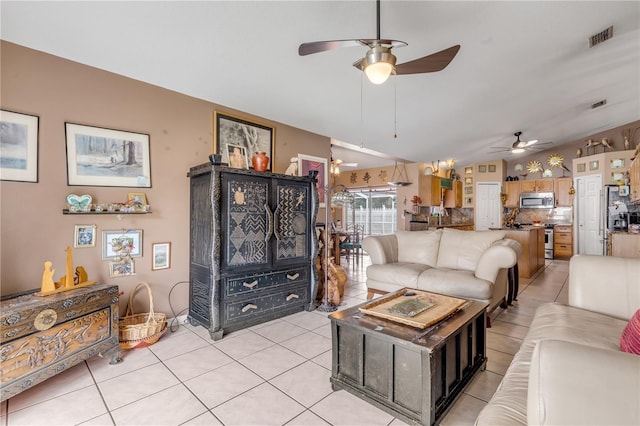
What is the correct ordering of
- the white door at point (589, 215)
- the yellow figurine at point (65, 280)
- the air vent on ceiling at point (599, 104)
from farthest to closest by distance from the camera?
the white door at point (589, 215) < the air vent on ceiling at point (599, 104) < the yellow figurine at point (65, 280)

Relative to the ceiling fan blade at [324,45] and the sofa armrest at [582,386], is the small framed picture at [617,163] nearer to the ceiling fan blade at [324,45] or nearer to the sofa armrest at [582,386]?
the ceiling fan blade at [324,45]

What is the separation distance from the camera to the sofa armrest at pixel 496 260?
2.91 m

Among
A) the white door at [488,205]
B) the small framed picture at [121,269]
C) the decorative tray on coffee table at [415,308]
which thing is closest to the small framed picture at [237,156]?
the small framed picture at [121,269]

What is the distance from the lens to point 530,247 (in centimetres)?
527

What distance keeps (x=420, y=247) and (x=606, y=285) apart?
6.52 ft

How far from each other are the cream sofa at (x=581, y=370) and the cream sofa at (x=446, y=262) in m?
0.90

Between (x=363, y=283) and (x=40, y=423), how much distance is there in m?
4.14

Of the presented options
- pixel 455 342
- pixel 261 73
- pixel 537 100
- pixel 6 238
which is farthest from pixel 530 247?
pixel 6 238

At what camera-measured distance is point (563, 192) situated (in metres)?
7.81

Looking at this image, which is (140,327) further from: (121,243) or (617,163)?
(617,163)

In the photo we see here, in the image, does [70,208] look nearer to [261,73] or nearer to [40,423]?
[40,423]

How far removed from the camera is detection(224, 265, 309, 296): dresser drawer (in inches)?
113

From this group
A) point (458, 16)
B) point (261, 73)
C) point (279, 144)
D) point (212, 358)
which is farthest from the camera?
point (279, 144)

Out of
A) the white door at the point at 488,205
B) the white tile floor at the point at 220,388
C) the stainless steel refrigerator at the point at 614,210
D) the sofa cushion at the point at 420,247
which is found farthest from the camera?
the white door at the point at 488,205
